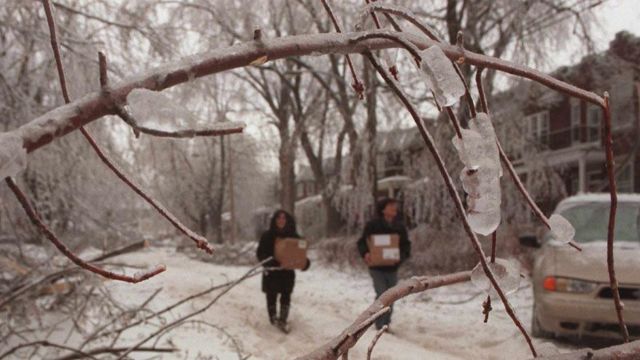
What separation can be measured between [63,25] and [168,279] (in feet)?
30.1

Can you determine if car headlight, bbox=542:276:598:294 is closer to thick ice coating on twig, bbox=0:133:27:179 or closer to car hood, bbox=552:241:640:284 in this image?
car hood, bbox=552:241:640:284

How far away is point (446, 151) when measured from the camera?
13211mm

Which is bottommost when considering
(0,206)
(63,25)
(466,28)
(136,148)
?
(0,206)

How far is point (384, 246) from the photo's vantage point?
8.03m

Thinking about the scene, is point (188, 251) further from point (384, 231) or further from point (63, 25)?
point (63, 25)

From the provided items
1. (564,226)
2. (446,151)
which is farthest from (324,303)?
(564,226)

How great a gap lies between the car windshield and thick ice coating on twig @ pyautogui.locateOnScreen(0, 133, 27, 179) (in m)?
6.80

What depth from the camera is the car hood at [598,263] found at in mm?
5922

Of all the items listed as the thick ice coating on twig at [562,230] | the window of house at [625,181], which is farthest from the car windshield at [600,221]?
the window of house at [625,181]

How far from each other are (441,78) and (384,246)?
7382 millimetres

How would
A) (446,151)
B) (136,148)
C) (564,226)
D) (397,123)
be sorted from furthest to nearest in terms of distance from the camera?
(397,123), (446,151), (136,148), (564,226)

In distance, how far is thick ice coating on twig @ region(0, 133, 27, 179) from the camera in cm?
66

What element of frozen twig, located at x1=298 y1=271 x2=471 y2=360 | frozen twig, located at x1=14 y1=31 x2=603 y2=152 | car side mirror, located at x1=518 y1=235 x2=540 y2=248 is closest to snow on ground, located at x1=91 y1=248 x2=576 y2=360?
car side mirror, located at x1=518 y1=235 x2=540 y2=248

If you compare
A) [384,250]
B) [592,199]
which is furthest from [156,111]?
[384,250]
